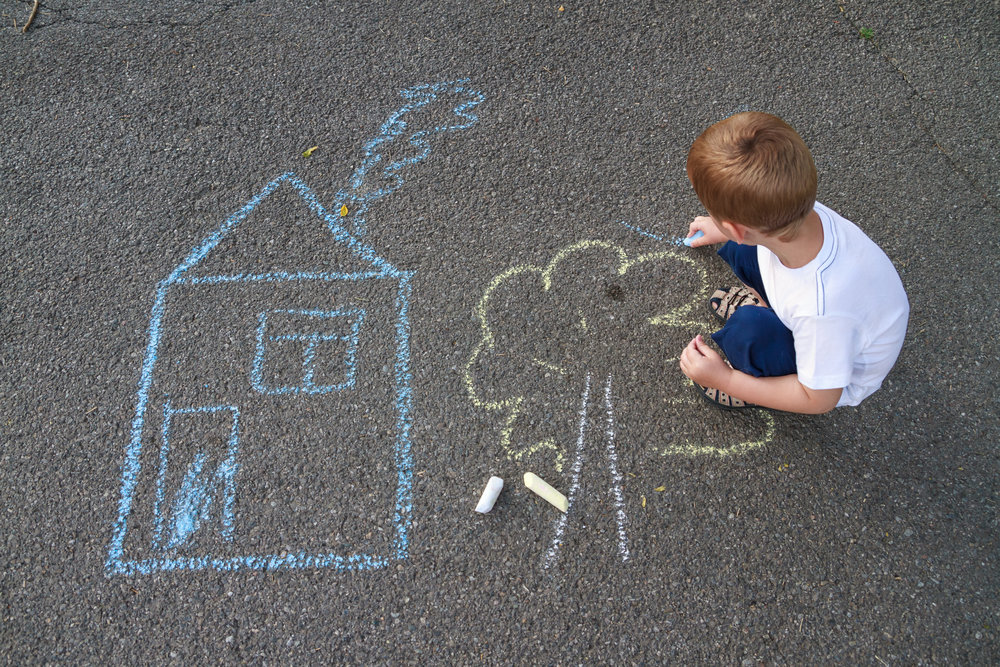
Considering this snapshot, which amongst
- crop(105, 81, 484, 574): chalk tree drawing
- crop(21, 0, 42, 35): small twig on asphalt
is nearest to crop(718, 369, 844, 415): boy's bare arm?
crop(105, 81, 484, 574): chalk tree drawing

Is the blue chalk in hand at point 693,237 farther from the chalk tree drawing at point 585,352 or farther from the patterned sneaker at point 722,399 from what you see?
the patterned sneaker at point 722,399

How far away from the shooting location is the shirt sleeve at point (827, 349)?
Answer: 193 centimetres

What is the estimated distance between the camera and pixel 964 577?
2.18 m

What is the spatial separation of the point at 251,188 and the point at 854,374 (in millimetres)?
2355

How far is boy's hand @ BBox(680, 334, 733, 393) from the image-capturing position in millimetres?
2281

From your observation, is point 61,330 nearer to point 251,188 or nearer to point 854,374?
point 251,188

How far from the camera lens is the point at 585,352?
2.57 m

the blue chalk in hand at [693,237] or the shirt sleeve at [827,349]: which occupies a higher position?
the shirt sleeve at [827,349]

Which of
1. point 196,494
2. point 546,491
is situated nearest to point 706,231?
point 546,491

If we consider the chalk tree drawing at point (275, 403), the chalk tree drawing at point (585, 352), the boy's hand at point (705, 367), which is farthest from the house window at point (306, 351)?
the boy's hand at point (705, 367)

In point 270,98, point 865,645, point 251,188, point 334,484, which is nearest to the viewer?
point 865,645

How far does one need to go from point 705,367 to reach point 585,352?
46cm

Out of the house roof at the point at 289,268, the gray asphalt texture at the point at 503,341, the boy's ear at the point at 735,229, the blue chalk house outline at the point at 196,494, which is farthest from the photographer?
the house roof at the point at 289,268

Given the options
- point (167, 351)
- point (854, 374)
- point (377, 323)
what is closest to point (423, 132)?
point (377, 323)
